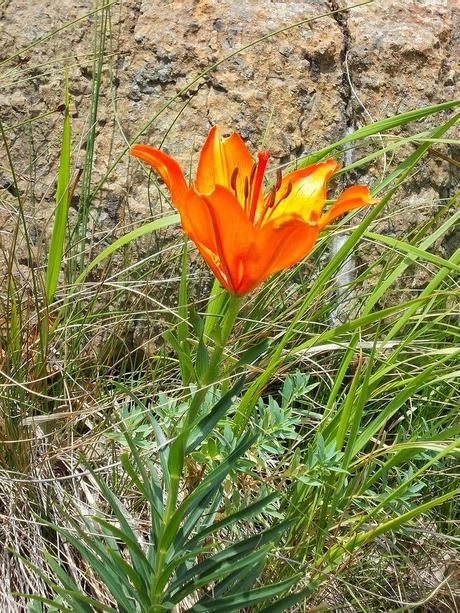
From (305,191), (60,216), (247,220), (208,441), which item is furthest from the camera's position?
(60,216)

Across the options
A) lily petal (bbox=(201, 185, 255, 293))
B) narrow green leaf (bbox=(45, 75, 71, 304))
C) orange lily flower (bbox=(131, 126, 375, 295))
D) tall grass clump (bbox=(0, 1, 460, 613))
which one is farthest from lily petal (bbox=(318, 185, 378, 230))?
narrow green leaf (bbox=(45, 75, 71, 304))

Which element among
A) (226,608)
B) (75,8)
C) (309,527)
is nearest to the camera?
(226,608)

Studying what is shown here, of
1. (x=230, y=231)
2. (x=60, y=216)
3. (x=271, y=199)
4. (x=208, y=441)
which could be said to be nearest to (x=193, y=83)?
(x=60, y=216)

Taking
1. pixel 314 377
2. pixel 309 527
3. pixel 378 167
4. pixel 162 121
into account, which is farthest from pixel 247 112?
pixel 309 527

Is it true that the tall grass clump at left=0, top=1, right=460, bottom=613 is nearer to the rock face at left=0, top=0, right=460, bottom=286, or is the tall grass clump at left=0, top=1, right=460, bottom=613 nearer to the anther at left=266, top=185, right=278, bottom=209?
the rock face at left=0, top=0, right=460, bottom=286

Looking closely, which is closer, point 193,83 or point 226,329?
point 226,329

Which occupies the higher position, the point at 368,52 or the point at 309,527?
the point at 368,52

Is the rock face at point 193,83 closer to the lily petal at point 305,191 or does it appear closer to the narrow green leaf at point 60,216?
the narrow green leaf at point 60,216

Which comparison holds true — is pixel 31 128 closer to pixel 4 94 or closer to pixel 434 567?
pixel 4 94

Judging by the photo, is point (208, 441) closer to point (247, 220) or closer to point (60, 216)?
point (60, 216)
